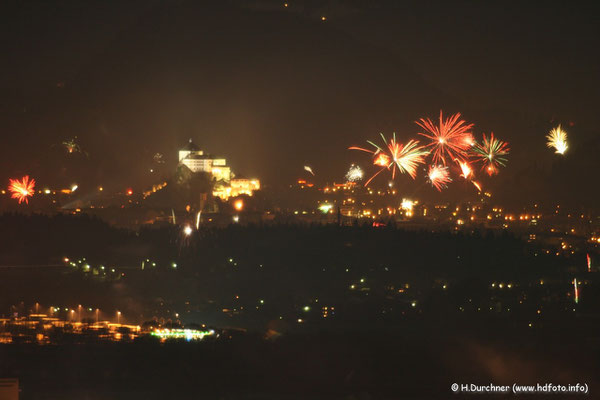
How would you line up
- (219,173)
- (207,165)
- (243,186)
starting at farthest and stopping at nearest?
(207,165), (219,173), (243,186)

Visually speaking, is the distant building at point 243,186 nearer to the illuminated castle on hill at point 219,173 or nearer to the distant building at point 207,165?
the illuminated castle on hill at point 219,173

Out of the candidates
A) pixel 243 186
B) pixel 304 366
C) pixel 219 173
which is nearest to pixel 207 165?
pixel 219 173

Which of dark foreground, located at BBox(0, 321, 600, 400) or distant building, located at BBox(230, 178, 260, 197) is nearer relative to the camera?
dark foreground, located at BBox(0, 321, 600, 400)

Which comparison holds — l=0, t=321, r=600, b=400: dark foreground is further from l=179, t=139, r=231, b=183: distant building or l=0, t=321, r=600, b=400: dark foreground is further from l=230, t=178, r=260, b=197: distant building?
l=179, t=139, r=231, b=183: distant building

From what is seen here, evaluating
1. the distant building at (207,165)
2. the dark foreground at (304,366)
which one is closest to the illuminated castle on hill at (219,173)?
the distant building at (207,165)

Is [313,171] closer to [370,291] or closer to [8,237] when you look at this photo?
[8,237]

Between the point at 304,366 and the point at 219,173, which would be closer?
the point at 304,366

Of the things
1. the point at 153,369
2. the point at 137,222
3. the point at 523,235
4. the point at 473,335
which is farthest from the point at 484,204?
the point at 153,369

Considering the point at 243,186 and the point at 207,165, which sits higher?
the point at 207,165

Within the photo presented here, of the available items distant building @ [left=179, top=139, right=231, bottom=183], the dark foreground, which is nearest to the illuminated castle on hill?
distant building @ [left=179, top=139, right=231, bottom=183]

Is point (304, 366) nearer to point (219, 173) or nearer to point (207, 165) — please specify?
point (219, 173)
